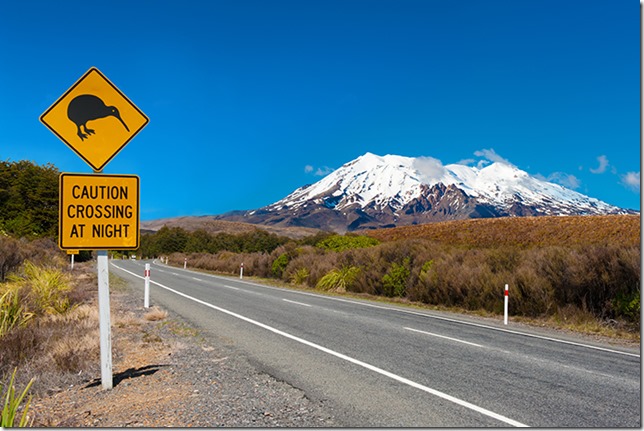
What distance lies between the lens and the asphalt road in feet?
16.1

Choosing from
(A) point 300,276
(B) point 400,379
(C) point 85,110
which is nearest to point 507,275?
(B) point 400,379

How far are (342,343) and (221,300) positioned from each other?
9.16 meters

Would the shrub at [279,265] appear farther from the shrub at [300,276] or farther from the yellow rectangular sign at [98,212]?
the yellow rectangular sign at [98,212]

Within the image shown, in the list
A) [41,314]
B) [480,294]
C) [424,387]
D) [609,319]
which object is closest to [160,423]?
[424,387]

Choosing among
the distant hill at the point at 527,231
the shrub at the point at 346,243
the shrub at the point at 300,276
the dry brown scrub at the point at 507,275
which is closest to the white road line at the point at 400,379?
the dry brown scrub at the point at 507,275

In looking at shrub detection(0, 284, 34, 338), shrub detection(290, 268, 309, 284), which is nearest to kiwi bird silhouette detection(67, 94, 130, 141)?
shrub detection(0, 284, 34, 338)

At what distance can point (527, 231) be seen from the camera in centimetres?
4919

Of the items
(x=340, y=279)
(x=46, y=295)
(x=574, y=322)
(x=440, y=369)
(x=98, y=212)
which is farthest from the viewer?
(x=340, y=279)

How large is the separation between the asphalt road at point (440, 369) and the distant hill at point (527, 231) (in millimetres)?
29968

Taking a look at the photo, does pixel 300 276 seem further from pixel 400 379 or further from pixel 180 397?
pixel 180 397

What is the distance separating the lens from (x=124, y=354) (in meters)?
→ 7.77

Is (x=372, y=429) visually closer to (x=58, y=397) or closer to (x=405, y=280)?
(x=58, y=397)

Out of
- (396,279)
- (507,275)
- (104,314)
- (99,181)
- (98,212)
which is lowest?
(396,279)

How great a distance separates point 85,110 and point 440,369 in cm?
593
